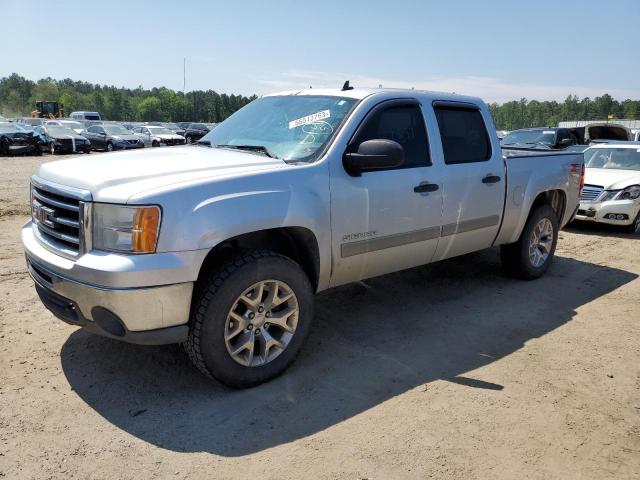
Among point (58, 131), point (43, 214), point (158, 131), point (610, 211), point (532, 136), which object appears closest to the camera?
point (43, 214)

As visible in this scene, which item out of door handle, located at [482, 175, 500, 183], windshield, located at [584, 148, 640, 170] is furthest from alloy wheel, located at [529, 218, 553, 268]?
windshield, located at [584, 148, 640, 170]

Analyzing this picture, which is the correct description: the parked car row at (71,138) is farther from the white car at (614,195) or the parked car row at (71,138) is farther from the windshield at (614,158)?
the white car at (614,195)

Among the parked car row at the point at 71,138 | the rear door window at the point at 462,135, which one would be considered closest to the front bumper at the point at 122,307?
the rear door window at the point at 462,135

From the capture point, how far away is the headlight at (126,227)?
2.85 m

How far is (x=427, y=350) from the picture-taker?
4023mm

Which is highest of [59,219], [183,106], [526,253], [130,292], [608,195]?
[183,106]

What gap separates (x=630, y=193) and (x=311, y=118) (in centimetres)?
716

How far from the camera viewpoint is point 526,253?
226 inches

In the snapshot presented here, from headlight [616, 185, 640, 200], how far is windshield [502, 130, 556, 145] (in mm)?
4465

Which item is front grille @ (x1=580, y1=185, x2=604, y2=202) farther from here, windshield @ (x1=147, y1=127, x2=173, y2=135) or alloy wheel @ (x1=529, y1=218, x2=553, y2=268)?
windshield @ (x1=147, y1=127, x2=173, y2=135)

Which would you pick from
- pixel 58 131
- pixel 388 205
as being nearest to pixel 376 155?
pixel 388 205

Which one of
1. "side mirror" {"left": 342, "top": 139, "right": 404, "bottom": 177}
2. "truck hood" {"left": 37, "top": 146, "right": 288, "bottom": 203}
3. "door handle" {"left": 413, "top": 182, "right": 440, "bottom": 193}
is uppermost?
"side mirror" {"left": 342, "top": 139, "right": 404, "bottom": 177}

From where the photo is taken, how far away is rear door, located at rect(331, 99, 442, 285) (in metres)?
3.72

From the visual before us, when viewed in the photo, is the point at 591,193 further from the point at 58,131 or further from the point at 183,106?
the point at 183,106
